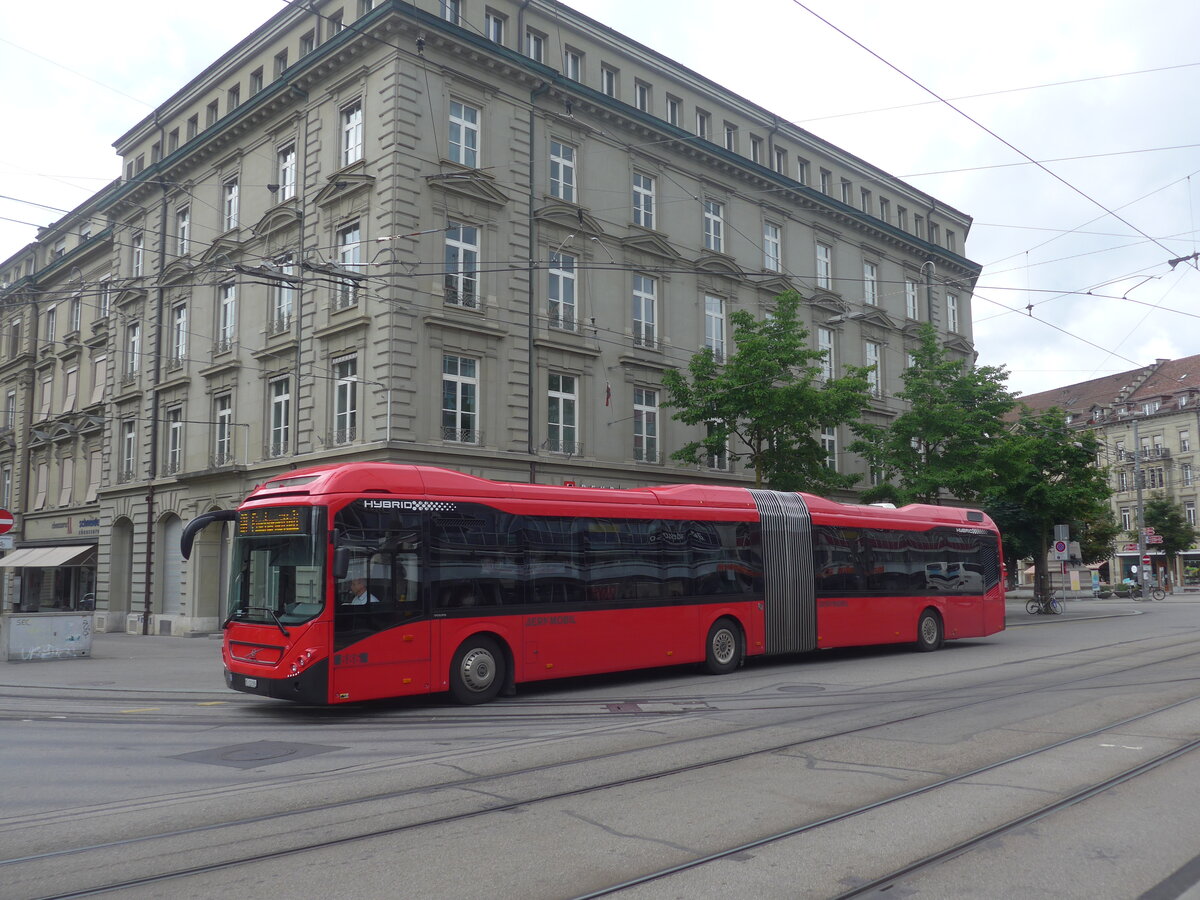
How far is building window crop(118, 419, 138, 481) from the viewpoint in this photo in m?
35.1

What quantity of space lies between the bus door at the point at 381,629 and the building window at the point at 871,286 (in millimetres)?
30446

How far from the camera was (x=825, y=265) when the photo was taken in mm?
36750

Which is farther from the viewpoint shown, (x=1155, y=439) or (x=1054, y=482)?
(x=1155, y=439)

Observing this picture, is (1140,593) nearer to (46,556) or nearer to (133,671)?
(133,671)

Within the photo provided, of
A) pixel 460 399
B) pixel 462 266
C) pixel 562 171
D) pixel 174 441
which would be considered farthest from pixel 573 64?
pixel 174 441

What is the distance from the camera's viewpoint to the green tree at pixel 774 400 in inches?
1018

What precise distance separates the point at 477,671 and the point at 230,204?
22.8m

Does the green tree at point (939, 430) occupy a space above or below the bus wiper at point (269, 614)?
above

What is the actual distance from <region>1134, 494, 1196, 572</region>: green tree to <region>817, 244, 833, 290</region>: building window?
43.2 meters

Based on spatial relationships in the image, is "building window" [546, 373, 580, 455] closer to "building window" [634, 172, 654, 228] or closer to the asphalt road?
"building window" [634, 172, 654, 228]

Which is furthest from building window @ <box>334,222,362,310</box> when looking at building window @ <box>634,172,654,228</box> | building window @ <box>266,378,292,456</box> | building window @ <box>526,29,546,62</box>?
building window @ <box>634,172,654,228</box>

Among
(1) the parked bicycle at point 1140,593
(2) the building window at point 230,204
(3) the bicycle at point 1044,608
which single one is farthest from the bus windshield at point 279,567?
(1) the parked bicycle at point 1140,593

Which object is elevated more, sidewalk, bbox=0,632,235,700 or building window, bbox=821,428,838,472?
building window, bbox=821,428,838,472

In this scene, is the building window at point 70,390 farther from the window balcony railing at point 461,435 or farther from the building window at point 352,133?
the window balcony railing at point 461,435
